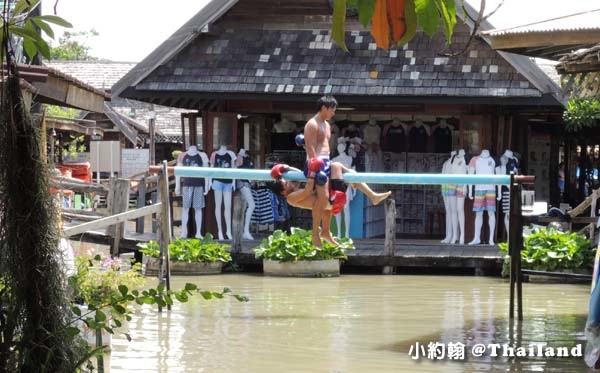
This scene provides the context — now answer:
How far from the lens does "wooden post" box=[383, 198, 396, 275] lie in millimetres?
17328

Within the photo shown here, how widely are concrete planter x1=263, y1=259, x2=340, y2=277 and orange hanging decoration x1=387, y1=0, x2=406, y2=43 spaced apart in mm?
13425

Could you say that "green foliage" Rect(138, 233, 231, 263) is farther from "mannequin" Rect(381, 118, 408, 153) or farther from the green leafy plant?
the green leafy plant

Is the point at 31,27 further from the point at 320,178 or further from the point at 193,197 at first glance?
the point at 193,197

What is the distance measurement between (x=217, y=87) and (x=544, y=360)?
1126 centimetres

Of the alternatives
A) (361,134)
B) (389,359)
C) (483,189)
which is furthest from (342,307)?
(361,134)

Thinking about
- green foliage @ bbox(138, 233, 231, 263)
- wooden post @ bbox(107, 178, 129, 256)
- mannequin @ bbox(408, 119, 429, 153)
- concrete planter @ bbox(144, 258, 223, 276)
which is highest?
→ mannequin @ bbox(408, 119, 429, 153)

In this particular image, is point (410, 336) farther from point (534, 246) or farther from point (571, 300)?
point (534, 246)

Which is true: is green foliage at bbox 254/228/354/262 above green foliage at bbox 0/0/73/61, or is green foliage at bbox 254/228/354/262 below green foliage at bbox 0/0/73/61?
below

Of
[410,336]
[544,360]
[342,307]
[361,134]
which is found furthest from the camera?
[361,134]

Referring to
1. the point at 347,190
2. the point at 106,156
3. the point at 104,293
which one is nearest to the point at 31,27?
the point at 104,293

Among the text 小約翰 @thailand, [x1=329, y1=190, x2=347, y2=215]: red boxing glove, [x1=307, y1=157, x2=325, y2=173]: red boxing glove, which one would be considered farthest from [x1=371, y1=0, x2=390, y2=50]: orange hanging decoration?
[x1=329, y1=190, x2=347, y2=215]: red boxing glove

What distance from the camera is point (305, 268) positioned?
1705cm

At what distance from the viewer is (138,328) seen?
11789 mm

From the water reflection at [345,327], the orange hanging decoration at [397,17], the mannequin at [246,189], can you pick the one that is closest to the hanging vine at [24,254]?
the orange hanging decoration at [397,17]
